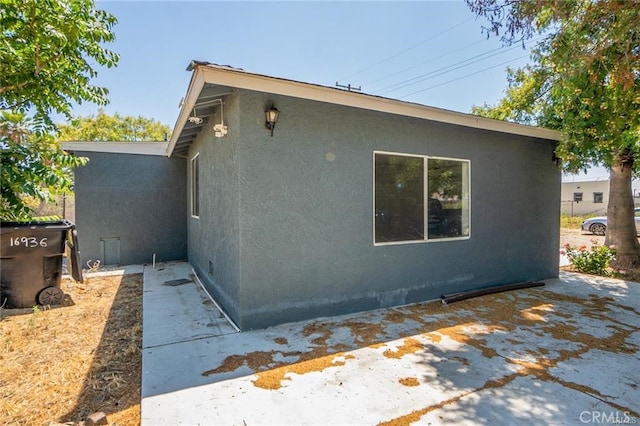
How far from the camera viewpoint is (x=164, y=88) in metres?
14.2

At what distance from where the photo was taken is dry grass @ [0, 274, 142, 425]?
8.31 feet

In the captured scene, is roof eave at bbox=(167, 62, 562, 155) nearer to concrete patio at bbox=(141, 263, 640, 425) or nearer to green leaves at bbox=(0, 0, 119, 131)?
green leaves at bbox=(0, 0, 119, 131)

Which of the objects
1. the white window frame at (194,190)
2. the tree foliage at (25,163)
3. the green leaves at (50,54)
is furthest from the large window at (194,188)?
the tree foliage at (25,163)

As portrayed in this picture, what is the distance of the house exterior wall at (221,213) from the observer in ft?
13.5

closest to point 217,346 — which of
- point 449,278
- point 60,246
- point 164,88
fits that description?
point 60,246

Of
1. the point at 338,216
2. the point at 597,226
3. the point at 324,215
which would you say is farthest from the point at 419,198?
the point at 597,226

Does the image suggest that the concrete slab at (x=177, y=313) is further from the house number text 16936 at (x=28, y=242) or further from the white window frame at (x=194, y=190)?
the house number text 16936 at (x=28, y=242)

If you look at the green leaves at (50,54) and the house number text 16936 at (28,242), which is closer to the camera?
the green leaves at (50,54)

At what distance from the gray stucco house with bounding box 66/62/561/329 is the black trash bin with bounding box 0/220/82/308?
7.40 ft

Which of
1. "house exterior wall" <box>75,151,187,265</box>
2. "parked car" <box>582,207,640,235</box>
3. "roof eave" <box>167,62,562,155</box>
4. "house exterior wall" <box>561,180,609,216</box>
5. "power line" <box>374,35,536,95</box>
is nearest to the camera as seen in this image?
"roof eave" <box>167,62,562,155</box>

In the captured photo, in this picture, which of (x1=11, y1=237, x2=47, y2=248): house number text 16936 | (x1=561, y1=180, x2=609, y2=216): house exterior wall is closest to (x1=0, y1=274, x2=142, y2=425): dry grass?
(x1=11, y1=237, x2=47, y2=248): house number text 16936

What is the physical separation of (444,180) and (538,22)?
2634mm

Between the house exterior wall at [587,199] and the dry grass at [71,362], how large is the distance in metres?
31.6

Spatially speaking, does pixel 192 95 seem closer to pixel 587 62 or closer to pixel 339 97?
pixel 339 97
